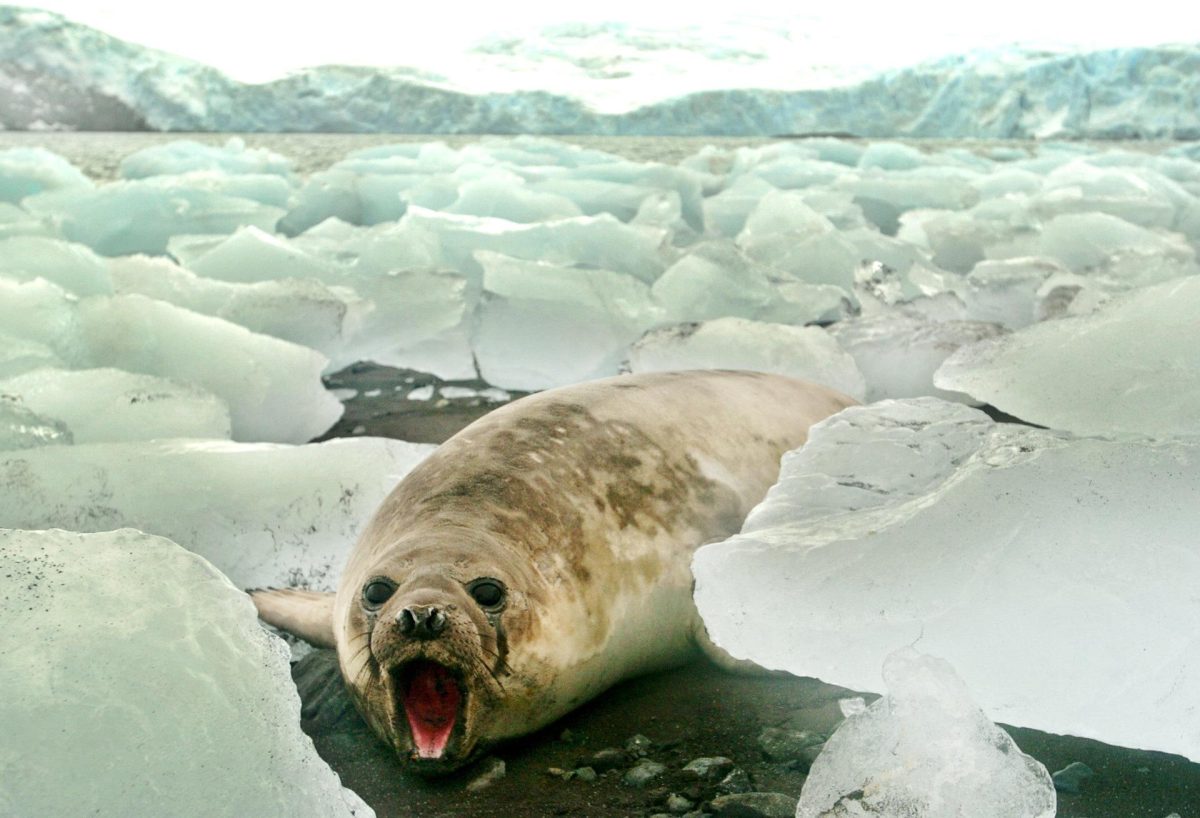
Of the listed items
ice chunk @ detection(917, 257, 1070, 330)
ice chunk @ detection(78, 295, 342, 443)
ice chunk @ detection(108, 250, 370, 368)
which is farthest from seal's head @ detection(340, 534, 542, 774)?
ice chunk @ detection(917, 257, 1070, 330)

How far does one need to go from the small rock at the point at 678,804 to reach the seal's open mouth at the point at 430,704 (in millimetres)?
232

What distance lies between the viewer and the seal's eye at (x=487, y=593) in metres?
1.25

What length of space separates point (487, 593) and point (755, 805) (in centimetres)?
35

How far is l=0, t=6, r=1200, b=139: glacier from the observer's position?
1549cm

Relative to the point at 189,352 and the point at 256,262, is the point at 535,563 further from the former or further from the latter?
the point at 256,262

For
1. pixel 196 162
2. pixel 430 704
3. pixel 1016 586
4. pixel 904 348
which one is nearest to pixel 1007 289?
pixel 904 348

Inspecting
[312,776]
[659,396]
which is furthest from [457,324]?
[312,776]

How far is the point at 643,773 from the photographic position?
4.03 ft

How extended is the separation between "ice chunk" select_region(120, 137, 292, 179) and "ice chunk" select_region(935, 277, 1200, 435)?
18.1ft

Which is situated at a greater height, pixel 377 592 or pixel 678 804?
pixel 377 592

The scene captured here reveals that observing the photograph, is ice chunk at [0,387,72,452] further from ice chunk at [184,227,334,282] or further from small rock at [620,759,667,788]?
ice chunk at [184,227,334,282]

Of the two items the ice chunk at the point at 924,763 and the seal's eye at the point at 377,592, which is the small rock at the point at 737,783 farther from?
the seal's eye at the point at 377,592

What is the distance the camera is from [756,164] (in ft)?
22.3

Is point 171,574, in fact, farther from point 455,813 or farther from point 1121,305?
point 1121,305
